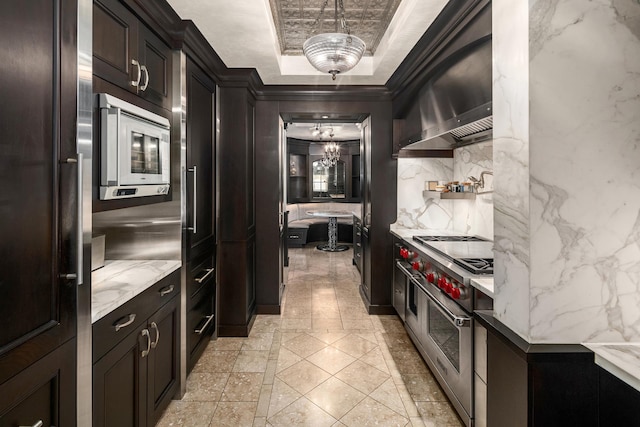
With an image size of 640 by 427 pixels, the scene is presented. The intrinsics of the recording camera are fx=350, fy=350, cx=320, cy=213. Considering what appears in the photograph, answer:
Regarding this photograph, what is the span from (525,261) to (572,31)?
803 mm

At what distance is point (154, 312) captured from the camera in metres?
1.93

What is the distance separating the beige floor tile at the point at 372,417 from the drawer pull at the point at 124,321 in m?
1.35

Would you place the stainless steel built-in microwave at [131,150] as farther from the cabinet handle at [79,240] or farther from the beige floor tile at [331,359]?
the beige floor tile at [331,359]

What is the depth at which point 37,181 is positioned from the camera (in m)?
1.08

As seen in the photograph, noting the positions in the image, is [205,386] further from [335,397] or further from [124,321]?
[124,321]

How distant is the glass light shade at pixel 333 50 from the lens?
2.01 metres

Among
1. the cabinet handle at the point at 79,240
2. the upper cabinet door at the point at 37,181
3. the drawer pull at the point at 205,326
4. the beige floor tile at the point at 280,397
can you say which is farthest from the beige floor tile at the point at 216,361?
the cabinet handle at the point at 79,240

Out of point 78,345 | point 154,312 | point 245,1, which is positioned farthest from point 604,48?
point 154,312

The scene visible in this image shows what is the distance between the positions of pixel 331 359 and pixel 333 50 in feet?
7.59

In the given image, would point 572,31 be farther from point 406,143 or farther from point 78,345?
point 406,143

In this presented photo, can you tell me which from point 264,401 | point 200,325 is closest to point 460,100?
point 264,401

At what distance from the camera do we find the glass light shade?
2008mm

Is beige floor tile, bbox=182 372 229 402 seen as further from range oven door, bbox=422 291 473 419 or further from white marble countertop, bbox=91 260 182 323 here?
range oven door, bbox=422 291 473 419

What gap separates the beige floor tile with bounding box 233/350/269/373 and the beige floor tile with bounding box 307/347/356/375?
1.23 ft
